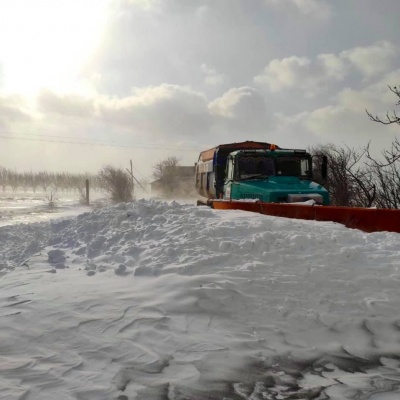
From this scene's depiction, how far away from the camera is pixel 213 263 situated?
4918 mm

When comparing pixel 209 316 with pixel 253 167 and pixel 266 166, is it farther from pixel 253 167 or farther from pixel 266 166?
pixel 266 166

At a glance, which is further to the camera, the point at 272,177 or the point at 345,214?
the point at 272,177

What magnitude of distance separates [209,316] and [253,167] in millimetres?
7110

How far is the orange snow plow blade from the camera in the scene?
6.18 m

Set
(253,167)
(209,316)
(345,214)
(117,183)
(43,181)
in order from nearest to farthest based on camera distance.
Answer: (209,316)
(345,214)
(253,167)
(117,183)
(43,181)

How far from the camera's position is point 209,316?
3.62m

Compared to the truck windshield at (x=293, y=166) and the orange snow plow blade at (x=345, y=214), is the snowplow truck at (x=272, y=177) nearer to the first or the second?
the truck windshield at (x=293, y=166)

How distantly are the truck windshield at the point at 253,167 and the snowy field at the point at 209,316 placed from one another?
12.9 feet

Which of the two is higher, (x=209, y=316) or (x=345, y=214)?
A: (x=345, y=214)

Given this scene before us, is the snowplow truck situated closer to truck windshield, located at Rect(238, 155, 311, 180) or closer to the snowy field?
truck windshield, located at Rect(238, 155, 311, 180)

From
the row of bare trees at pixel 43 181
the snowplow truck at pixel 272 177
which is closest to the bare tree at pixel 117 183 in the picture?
the snowplow truck at pixel 272 177

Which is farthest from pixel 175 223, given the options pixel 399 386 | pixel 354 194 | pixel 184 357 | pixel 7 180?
pixel 7 180

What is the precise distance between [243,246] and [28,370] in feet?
10.9

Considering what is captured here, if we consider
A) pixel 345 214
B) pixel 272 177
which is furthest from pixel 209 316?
pixel 272 177
